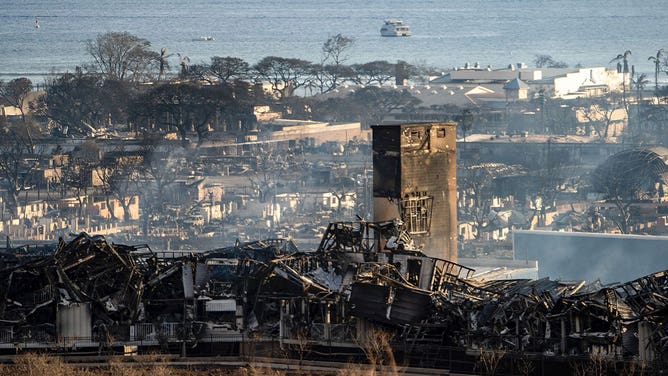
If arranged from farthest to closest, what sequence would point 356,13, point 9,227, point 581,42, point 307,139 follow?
point 356,13 → point 581,42 → point 307,139 → point 9,227

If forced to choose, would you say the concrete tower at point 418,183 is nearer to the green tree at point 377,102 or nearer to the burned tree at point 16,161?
the burned tree at point 16,161

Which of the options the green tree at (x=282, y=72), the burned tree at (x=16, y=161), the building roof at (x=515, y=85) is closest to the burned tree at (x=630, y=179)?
the burned tree at (x=16, y=161)

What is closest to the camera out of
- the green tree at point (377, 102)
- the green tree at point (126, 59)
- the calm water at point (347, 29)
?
the green tree at point (377, 102)

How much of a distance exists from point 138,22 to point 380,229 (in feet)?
386

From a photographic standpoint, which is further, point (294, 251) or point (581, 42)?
point (581, 42)

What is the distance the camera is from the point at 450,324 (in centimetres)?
2416

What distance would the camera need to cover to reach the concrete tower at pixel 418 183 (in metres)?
30.1

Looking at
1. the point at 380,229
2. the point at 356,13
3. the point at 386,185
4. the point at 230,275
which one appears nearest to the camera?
the point at 230,275

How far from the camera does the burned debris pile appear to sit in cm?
2328

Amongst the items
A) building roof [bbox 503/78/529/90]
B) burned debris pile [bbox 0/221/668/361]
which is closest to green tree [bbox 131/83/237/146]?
building roof [bbox 503/78/529/90]

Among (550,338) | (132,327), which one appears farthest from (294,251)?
(550,338)

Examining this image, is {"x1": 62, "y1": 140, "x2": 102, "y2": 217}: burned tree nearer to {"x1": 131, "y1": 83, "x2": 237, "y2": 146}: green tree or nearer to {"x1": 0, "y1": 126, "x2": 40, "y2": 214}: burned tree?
{"x1": 0, "y1": 126, "x2": 40, "y2": 214}: burned tree

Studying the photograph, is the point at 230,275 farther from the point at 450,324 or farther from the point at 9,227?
the point at 9,227

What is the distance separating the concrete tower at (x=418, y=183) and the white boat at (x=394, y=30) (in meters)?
106
